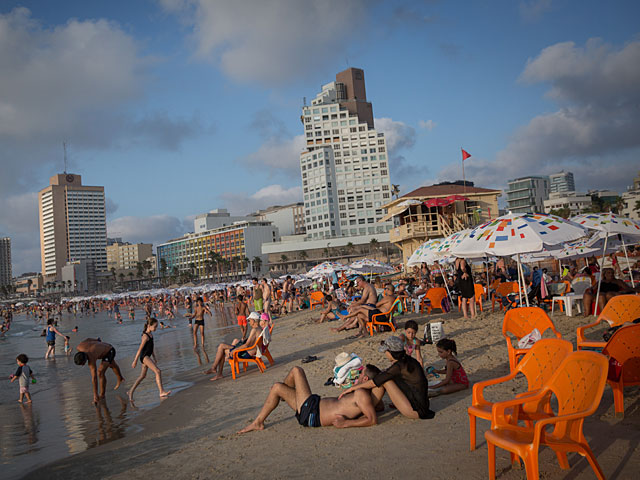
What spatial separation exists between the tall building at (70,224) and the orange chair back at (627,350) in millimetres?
199176

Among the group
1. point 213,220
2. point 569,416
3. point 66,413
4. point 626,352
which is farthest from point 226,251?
point 569,416

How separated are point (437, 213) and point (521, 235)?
24853 millimetres

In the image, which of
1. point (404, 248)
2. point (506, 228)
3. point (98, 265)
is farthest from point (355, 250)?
point (98, 265)

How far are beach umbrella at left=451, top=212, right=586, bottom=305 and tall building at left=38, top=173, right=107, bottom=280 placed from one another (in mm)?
195417

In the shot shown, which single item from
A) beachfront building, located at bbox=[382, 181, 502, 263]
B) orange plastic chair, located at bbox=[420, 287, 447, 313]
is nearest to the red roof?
beachfront building, located at bbox=[382, 181, 502, 263]

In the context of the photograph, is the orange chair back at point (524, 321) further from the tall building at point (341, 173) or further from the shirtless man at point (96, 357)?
the tall building at point (341, 173)

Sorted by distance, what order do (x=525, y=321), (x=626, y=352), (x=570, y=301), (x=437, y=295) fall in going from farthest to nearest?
(x=437, y=295), (x=570, y=301), (x=525, y=321), (x=626, y=352)

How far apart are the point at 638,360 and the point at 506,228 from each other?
452 cm

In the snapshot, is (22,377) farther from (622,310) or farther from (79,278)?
(79,278)

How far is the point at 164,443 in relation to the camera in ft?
18.1

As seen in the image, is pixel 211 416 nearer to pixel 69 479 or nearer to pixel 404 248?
pixel 69 479

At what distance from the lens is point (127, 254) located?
194m

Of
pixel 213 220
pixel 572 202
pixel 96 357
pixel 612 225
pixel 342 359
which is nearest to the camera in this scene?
pixel 342 359

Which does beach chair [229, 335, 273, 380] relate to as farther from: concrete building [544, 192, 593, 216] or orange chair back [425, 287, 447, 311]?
concrete building [544, 192, 593, 216]
